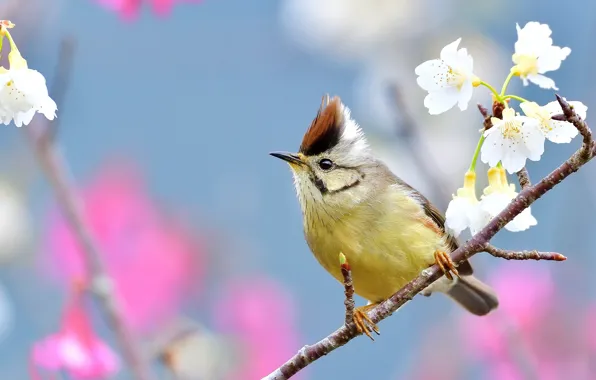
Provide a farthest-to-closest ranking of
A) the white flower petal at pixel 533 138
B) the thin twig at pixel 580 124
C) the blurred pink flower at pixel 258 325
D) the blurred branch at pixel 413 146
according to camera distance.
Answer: the blurred pink flower at pixel 258 325
the blurred branch at pixel 413 146
the white flower petal at pixel 533 138
the thin twig at pixel 580 124

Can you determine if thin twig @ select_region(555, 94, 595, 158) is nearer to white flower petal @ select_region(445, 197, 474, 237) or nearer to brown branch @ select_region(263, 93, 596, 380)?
brown branch @ select_region(263, 93, 596, 380)

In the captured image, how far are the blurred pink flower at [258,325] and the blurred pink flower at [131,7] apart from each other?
43.7 inches

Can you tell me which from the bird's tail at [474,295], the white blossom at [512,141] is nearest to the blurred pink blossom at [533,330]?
the bird's tail at [474,295]

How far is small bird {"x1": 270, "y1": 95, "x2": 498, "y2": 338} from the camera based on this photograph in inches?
80.7

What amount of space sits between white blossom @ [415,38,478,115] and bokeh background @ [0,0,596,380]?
2.59ft

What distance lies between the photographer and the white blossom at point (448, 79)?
4.85 feet

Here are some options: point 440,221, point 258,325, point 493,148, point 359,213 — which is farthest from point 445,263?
point 258,325

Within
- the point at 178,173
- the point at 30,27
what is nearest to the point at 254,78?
the point at 178,173

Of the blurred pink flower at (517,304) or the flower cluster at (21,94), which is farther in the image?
the blurred pink flower at (517,304)

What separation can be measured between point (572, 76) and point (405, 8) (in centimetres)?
71

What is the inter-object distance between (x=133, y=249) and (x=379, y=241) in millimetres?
1319

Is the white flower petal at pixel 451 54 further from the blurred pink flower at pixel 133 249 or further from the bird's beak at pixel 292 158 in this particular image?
the blurred pink flower at pixel 133 249

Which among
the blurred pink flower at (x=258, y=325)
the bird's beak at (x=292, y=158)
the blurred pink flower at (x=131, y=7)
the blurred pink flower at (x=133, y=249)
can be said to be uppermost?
the blurred pink flower at (x=133, y=249)

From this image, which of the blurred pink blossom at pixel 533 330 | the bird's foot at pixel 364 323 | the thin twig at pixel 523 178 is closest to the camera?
the thin twig at pixel 523 178
